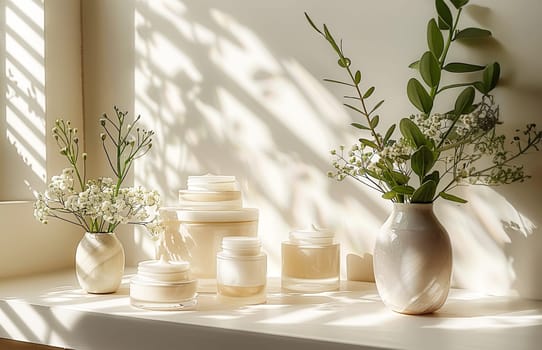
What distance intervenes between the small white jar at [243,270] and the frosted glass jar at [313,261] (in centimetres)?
13

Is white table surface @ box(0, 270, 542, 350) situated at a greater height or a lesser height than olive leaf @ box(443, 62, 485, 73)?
lesser

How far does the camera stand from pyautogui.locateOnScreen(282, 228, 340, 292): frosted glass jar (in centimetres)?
144

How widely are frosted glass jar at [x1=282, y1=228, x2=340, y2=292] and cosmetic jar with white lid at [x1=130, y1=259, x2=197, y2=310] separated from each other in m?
0.24

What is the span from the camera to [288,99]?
1.59 meters

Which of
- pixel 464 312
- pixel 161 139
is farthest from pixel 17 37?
pixel 464 312

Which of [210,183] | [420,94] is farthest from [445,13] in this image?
[210,183]

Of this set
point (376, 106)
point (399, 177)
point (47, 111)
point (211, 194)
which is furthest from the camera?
point (47, 111)

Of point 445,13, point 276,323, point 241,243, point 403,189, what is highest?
point 445,13

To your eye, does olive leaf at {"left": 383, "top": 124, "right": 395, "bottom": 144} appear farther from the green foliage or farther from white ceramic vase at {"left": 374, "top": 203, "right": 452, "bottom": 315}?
white ceramic vase at {"left": 374, "top": 203, "right": 452, "bottom": 315}

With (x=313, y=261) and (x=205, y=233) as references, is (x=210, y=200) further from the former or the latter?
(x=313, y=261)

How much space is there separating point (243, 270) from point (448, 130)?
1.46 feet

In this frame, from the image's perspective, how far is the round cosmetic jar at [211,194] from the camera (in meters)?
1.51

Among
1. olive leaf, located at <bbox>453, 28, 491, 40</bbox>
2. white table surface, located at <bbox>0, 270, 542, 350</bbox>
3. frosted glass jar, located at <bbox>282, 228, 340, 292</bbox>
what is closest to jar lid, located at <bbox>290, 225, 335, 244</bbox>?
frosted glass jar, located at <bbox>282, 228, 340, 292</bbox>

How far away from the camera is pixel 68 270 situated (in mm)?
1786
